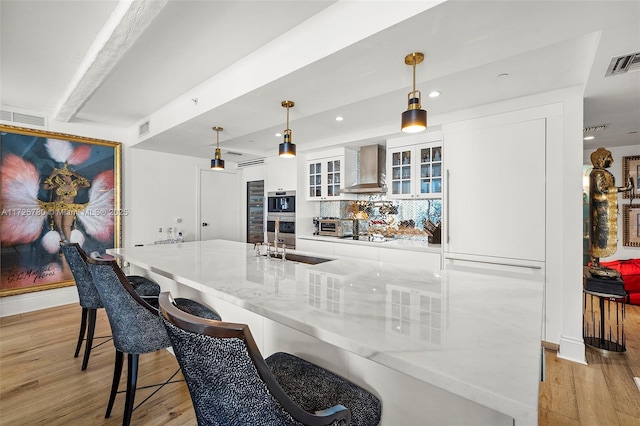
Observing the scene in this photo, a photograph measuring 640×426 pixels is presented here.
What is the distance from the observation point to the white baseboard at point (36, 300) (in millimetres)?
3590

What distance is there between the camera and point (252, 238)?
239 inches

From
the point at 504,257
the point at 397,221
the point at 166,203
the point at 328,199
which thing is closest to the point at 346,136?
the point at 328,199

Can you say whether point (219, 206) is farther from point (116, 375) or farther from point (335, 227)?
point (116, 375)

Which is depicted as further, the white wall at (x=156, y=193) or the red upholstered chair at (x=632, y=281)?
the white wall at (x=156, y=193)


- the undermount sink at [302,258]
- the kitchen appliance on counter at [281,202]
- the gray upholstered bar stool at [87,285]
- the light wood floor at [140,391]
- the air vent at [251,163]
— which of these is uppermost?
the air vent at [251,163]

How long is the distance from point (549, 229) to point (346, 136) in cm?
264

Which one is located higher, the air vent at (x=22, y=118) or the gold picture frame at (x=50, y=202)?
the air vent at (x=22, y=118)

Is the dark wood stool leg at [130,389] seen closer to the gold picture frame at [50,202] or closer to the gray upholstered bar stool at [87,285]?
the gray upholstered bar stool at [87,285]

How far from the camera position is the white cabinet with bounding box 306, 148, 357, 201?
4.50m

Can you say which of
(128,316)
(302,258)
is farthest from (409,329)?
(302,258)

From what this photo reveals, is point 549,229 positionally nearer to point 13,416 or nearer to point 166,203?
point 13,416

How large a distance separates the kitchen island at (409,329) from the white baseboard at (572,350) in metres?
1.71

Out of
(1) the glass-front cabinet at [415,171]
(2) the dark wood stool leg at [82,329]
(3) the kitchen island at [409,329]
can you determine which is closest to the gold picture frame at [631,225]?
(1) the glass-front cabinet at [415,171]

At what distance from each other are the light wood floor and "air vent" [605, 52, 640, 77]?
2.30 m
